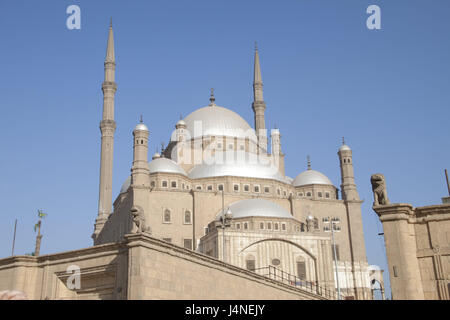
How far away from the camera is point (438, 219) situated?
1336 cm

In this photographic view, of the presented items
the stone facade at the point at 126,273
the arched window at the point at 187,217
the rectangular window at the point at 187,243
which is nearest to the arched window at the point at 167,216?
the arched window at the point at 187,217

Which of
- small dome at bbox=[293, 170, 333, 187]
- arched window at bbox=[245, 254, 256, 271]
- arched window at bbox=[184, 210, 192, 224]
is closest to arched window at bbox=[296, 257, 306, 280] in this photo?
arched window at bbox=[245, 254, 256, 271]

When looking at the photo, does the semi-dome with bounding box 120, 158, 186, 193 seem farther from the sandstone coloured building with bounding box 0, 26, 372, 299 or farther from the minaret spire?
the minaret spire

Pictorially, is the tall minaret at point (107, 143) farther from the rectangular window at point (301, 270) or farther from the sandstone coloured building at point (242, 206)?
the rectangular window at point (301, 270)

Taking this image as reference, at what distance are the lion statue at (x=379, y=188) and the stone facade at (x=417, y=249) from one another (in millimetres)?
427

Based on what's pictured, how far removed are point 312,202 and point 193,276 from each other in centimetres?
3239

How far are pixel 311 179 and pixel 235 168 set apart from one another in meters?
7.98

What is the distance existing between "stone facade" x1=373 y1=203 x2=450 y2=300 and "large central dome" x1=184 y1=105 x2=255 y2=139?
1528 inches

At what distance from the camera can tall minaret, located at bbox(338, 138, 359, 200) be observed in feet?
153

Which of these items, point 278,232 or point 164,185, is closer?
point 278,232

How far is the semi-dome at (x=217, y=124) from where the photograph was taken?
5241 centimetres
